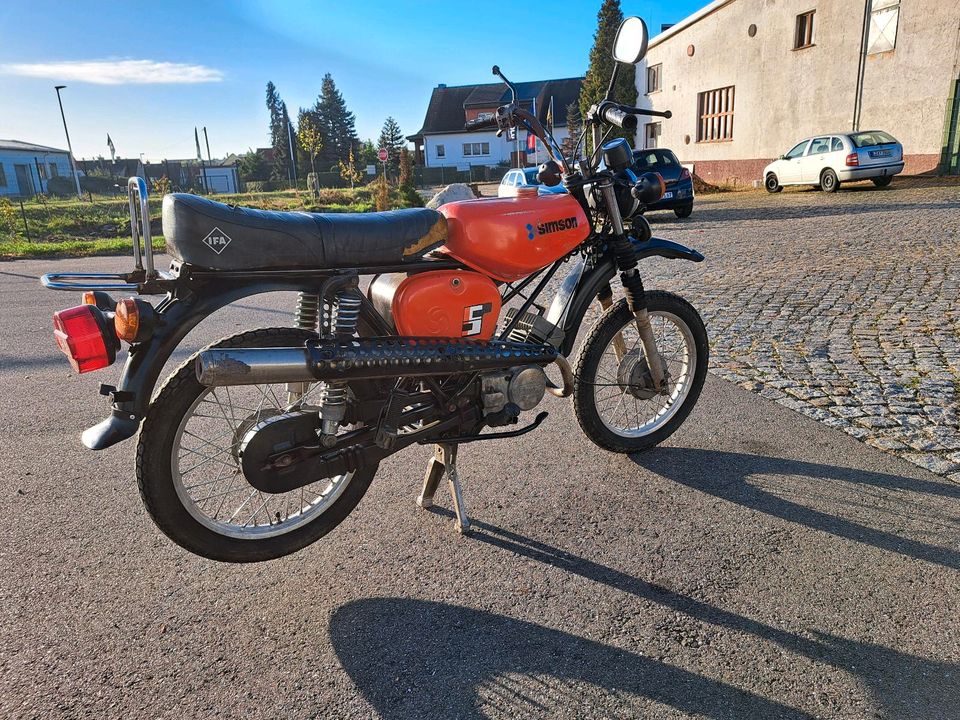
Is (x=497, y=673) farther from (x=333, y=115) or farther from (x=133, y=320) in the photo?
(x=333, y=115)

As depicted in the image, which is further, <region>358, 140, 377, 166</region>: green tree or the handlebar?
<region>358, 140, 377, 166</region>: green tree

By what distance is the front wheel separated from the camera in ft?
11.7

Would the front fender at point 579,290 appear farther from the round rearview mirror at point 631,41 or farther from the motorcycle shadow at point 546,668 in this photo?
the motorcycle shadow at point 546,668

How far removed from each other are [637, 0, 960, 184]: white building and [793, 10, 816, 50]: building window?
1.4 inches

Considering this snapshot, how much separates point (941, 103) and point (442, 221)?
73.0 ft

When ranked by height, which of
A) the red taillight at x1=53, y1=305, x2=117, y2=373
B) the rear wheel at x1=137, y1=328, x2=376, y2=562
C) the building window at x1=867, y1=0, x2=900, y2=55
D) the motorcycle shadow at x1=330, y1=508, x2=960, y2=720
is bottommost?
the motorcycle shadow at x1=330, y1=508, x2=960, y2=720

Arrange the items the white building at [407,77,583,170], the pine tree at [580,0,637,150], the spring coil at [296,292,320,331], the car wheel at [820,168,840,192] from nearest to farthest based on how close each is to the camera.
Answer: the spring coil at [296,292,320,331], the car wheel at [820,168,840,192], the pine tree at [580,0,637,150], the white building at [407,77,583,170]

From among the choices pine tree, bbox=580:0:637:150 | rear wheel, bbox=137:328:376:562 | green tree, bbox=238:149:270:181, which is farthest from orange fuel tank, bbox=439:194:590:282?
green tree, bbox=238:149:270:181

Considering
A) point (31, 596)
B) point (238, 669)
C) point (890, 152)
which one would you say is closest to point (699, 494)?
point (238, 669)

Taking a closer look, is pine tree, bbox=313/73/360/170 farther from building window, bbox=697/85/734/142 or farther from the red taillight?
the red taillight

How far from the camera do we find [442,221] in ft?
9.23

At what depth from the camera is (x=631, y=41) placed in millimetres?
3379

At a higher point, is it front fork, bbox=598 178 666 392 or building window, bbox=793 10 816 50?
building window, bbox=793 10 816 50

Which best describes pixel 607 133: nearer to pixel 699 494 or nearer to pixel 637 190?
pixel 637 190
